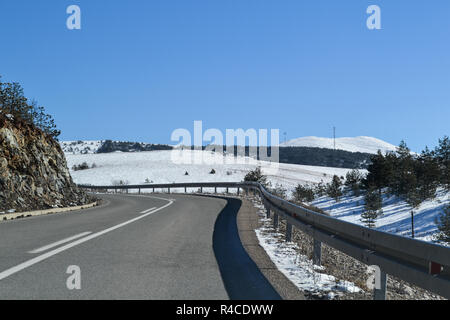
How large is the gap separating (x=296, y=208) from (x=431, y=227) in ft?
58.8

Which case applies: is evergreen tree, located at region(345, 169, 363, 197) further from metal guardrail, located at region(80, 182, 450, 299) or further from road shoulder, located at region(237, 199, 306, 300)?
metal guardrail, located at region(80, 182, 450, 299)

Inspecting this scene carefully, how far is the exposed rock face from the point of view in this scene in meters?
16.5

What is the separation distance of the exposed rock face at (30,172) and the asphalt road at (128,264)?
5.70m

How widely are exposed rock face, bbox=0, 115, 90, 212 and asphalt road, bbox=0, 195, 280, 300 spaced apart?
5700 millimetres

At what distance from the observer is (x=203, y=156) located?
4294 inches

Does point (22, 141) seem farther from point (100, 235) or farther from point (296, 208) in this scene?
point (296, 208)

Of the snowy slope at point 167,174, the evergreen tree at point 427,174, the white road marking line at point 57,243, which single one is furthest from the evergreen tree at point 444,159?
the white road marking line at point 57,243

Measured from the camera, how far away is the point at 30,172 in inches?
715

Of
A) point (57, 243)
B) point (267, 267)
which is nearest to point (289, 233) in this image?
point (267, 267)

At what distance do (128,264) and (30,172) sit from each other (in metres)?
13.3

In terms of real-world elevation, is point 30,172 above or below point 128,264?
above

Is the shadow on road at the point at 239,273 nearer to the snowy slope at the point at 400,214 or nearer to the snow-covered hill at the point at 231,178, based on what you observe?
the snowy slope at the point at 400,214

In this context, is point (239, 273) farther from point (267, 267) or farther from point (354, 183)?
point (354, 183)
